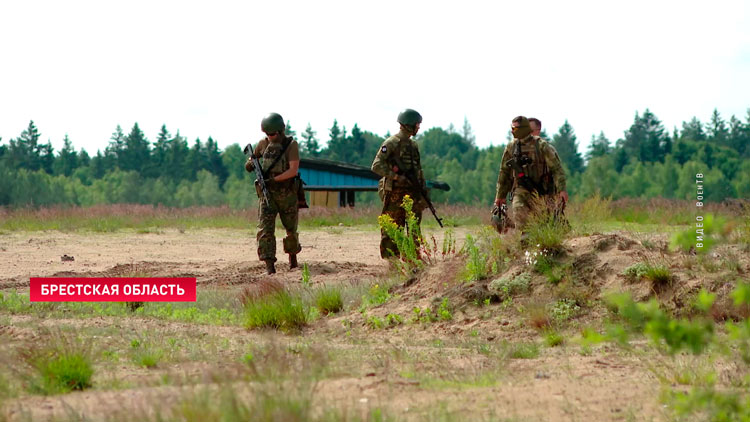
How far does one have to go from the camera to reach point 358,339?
7.25m

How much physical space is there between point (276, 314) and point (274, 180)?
13.4 feet

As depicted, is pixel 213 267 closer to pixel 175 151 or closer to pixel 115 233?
pixel 115 233

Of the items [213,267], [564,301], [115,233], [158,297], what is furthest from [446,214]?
[564,301]

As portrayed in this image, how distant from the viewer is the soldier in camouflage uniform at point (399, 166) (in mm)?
10859

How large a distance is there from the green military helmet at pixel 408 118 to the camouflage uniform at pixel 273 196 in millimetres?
1484

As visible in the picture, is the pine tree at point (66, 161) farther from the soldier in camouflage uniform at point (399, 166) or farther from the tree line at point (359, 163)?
the soldier in camouflage uniform at point (399, 166)

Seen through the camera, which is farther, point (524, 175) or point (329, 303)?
point (524, 175)

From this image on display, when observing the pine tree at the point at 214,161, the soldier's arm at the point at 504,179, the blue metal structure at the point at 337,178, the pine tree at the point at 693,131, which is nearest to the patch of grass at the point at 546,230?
the soldier's arm at the point at 504,179

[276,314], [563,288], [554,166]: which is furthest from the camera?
[554,166]

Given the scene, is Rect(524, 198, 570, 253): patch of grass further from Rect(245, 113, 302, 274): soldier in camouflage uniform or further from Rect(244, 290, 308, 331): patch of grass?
Rect(245, 113, 302, 274): soldier in camouflage uniform

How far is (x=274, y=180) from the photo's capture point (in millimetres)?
11562

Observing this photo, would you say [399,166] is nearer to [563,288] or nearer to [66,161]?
[563,288]

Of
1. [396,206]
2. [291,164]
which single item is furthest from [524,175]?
[291,164]

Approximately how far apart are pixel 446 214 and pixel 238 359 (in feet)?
64.1
